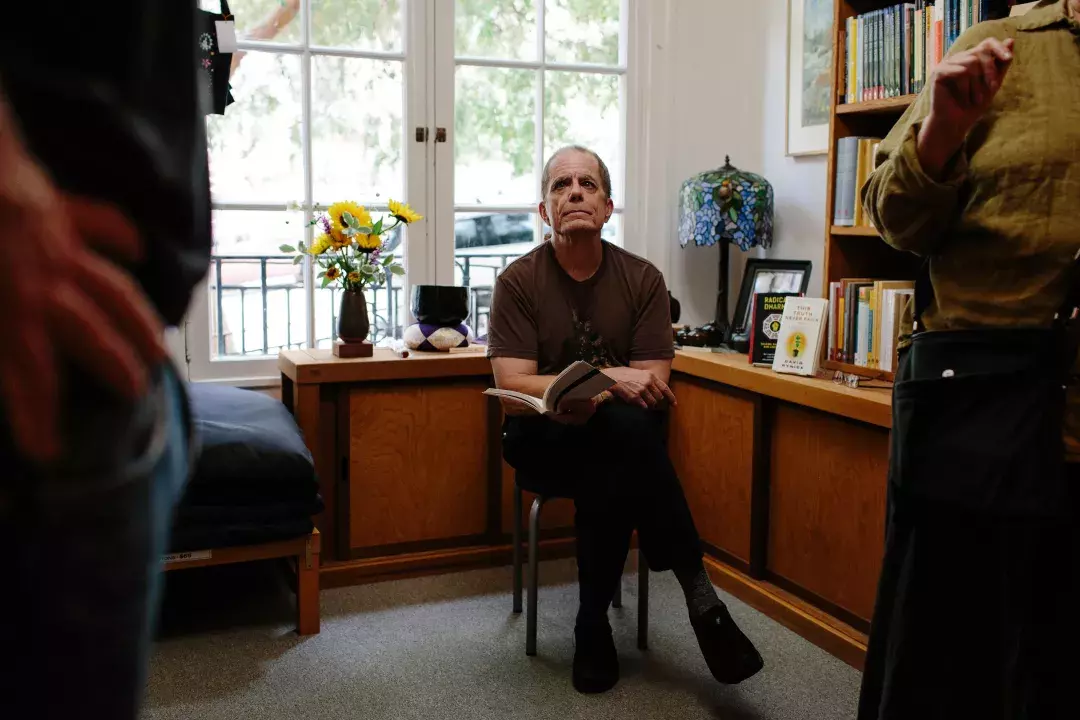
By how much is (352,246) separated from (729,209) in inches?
45.1

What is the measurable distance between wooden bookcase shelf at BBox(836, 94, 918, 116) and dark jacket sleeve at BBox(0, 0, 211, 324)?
6.83 ft

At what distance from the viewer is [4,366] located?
382 millimetres

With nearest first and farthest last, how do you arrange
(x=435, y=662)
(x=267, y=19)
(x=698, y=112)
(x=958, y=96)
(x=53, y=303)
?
(x=53, y=303) → (x=958, y=96) → (x=435, y=662) → (x=267, y=19) → (x=698, y=112)

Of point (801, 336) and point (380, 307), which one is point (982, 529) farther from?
point (380, 307)

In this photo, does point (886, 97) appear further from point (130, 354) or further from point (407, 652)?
point (130, 354)

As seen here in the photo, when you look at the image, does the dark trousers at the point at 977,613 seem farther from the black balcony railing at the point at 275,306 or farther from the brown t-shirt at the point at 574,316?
the black balcony railing at the point at 275,306

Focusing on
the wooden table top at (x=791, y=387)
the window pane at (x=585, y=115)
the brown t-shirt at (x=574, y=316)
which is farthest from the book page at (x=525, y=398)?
the window pane at (x=585, y=115)

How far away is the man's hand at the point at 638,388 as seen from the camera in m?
2.17

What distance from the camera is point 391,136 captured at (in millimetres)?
3051

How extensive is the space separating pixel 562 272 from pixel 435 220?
87cm

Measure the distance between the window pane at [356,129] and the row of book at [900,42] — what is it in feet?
4.54

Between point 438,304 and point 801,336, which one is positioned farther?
point 438,304

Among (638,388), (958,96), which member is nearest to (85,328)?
(958,96)

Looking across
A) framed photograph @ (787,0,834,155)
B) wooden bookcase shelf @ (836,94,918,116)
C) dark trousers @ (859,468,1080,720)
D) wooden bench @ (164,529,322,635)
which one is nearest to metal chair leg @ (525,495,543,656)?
wooden bench @ (164,529,322,635)
